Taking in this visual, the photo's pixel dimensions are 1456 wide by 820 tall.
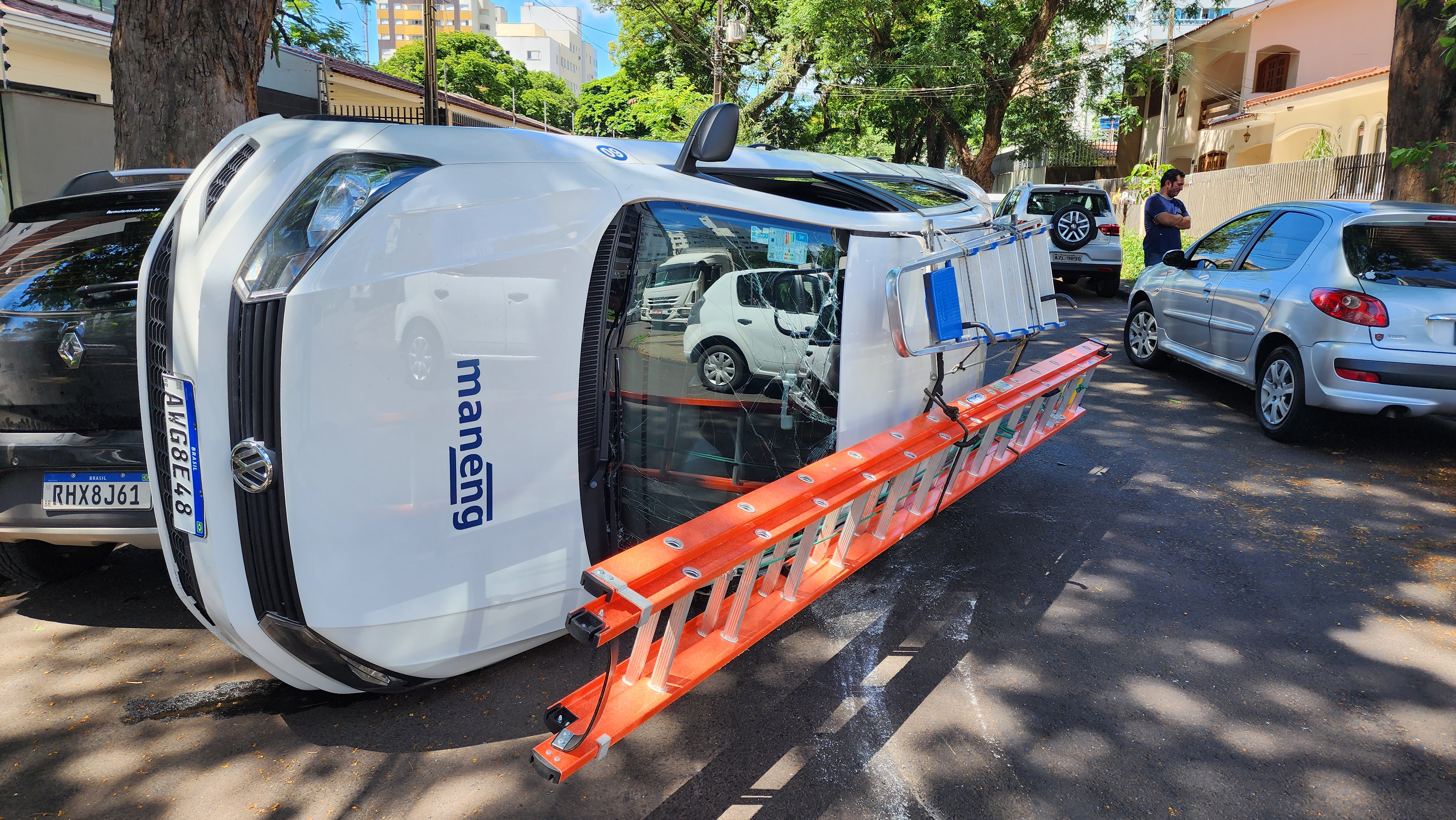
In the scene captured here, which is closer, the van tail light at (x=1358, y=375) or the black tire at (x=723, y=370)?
the black tire at (x=723, y=370)

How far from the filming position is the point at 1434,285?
5.29m

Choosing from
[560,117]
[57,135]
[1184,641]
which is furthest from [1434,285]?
[560,117]

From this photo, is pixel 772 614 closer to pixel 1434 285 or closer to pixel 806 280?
pixel 806 280

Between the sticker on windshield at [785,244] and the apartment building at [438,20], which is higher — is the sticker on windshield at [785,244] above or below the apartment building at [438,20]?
below

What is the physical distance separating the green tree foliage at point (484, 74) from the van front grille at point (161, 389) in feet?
160

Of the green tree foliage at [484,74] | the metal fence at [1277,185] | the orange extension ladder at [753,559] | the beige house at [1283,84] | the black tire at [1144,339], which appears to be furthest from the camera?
the green tree foliage at [484,74]

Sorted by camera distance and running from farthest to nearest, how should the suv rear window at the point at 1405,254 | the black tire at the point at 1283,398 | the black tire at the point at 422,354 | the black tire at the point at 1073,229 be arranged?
the black tire at the point at 1073,229, the black tire at the point at 1283,398, the suv rear window at the point at 1405,254, the black tire at the point at 422,354

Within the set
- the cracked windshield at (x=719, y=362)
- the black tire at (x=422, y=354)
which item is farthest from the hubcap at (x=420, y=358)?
the cracked windshield at (x=719, y=362)

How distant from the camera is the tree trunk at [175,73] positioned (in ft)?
17.6

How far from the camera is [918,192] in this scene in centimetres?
482

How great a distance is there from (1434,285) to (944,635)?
4128 millimetres

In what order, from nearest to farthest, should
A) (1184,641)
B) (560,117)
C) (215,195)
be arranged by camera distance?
(215,195) → (1184,641) → (560,117)

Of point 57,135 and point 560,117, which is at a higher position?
point 560,117

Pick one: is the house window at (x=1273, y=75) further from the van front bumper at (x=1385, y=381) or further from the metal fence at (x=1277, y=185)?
the van front bumper at (x=1385, y=381)
